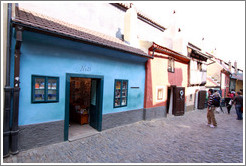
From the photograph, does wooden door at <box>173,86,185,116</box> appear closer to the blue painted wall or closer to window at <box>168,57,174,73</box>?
window at <box>168,57,174,73</box>

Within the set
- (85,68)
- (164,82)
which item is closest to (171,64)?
(164,82)

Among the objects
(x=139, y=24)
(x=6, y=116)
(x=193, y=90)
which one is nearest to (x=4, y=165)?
(x=6, y=116)

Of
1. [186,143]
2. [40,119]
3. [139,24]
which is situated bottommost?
[186,143]

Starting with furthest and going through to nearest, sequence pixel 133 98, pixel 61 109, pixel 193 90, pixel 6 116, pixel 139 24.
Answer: pixel 193 90 → pixel 139 24 → pixel 133 98 → pixel 61 109 → pixel 6 116

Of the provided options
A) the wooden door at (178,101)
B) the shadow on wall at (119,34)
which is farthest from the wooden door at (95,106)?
the wooden door at (178,101)

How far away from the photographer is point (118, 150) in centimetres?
493

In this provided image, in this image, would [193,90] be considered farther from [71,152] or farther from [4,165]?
[4,165]

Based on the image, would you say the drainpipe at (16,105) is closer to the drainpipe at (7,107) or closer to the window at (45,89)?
the drainpipe at (7,107)

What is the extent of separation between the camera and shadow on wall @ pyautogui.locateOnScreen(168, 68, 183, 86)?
10.6 metres

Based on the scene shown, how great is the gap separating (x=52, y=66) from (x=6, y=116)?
6.71 ft

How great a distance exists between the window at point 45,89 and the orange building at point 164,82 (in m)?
5.31

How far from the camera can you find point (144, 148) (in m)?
5.15

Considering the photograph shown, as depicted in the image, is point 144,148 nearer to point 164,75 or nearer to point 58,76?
point 58,76

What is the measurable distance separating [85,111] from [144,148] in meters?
3.86
